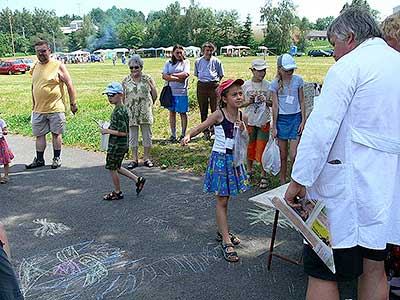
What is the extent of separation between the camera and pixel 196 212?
191 inches

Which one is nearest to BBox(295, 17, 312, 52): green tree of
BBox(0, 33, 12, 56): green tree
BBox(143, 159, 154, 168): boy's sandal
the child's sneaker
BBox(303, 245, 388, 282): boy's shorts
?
BBox(0, 33, 12, 56): green tree

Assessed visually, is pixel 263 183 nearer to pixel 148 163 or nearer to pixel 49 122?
pixel 148 163

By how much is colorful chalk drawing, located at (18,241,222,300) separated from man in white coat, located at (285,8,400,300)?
1668 millimetres

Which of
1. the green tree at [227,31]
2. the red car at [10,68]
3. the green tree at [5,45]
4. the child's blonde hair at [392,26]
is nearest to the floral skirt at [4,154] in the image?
the child's blonde hair at [392,26]

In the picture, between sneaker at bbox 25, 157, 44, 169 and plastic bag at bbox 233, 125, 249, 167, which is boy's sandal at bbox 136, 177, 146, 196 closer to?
plastic bag at bbox 233, 125, 249, 167

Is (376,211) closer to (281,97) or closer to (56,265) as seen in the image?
(56,265)

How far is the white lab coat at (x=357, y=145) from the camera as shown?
2000 mm

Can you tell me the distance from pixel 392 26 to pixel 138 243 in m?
2.80

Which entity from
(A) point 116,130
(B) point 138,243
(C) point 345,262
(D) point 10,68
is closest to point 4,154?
(A) point 116,130

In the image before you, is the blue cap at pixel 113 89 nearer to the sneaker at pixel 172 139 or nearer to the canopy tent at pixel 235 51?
the sneaker at pixel 172 139

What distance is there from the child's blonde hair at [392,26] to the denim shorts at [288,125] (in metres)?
2.56

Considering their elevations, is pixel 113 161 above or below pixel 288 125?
below

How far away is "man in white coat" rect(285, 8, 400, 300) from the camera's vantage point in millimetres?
2004

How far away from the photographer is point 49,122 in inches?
266
